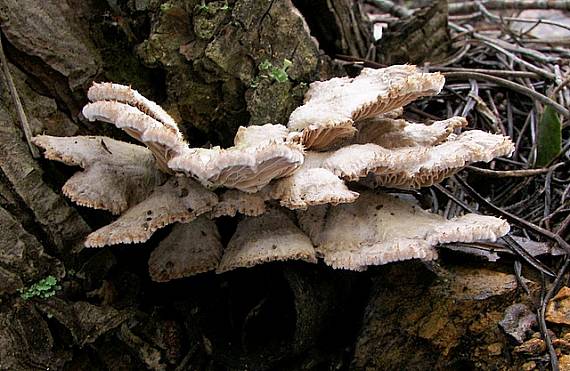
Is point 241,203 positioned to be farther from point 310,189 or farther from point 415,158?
point 415,158

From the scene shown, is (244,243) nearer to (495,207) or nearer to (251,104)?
(251,104)

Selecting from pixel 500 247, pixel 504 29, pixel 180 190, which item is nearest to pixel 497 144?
pixel 500 247

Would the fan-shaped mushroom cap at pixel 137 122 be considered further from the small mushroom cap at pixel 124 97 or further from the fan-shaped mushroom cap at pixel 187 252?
the fan-shaped mushroom cap at pixel 187 252

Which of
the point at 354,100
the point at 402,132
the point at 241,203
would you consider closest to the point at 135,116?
the point at 241,203

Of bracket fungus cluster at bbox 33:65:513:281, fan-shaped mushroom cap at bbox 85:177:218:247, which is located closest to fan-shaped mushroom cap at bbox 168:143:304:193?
bracket fungus cluster at bbox 33:65:513:281

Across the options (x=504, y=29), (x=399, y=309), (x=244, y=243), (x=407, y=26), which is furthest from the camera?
(x=504, y=29)
